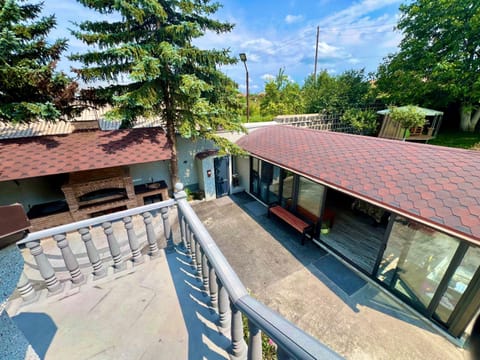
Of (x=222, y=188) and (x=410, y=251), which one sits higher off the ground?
(x=410, y=251)

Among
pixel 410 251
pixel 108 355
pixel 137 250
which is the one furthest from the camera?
pixel 410 251

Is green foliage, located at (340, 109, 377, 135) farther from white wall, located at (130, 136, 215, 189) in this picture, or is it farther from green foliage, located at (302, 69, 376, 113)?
white wall, located at (130, 136, 215, 189)

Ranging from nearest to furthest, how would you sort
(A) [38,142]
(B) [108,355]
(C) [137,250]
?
(B) [108,355] < (C) [137,250] < (A) [38,142]

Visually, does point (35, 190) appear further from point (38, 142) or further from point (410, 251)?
point (410, 251)

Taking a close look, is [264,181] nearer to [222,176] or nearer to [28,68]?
[222,176]

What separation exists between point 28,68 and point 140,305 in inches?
279

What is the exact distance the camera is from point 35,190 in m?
7.79

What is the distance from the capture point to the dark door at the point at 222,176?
995 centimetres

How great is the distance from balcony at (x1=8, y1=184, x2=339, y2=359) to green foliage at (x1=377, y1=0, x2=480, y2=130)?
1985 centimetres

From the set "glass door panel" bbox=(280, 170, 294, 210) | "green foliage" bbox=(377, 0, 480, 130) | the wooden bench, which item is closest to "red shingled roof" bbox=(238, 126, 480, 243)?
"glass door panel" bbox=(280, 170, 294, 210)

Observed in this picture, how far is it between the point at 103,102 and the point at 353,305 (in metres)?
9.77

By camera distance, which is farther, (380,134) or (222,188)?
(380,134)

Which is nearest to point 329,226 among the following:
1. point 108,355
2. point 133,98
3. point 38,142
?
point 108,355

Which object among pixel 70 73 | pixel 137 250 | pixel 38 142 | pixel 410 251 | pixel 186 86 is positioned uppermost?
pixel 70 73
